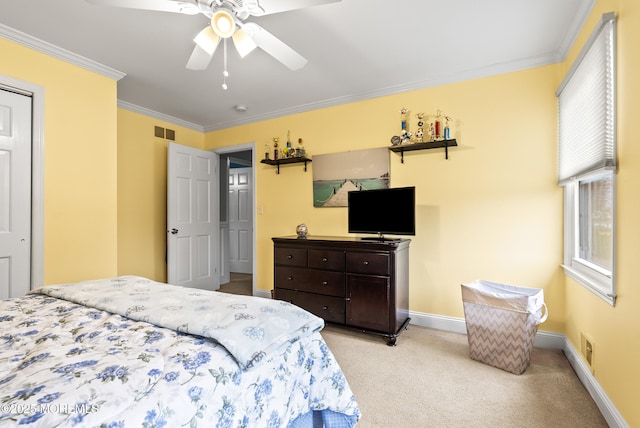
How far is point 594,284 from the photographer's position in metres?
1.91

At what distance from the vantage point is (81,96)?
105 inches

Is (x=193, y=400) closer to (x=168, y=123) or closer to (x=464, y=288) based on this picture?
(x=464, y=288)

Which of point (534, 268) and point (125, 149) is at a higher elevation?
point (125, 149)

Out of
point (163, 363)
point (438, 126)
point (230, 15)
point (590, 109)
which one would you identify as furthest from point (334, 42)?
point (163, 363)

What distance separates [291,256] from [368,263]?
2.70ft

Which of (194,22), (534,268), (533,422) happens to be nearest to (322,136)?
(194,22)

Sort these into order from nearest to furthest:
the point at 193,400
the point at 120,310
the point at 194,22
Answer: the point at 193,400, the point at 120,310, the point at 194,22

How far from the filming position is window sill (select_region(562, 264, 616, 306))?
1.66 meters

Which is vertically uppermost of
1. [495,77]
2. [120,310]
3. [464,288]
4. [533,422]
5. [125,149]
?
[495,77]

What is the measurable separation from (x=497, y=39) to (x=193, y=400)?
294 cm

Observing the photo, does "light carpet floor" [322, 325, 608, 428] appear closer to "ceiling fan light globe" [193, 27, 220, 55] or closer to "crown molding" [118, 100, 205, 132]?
Result: "ceiling fan light globe" [193, 27, 220, 55]

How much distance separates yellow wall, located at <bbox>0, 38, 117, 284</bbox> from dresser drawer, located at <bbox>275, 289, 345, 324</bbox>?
168 centimetres

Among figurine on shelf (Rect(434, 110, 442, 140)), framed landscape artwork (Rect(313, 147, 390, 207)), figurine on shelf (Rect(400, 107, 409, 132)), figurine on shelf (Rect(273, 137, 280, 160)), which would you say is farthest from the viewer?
figurine on shelf (Rect(273, 137, 280, 160))

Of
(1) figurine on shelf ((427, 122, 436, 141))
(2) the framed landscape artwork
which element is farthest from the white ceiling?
(2) the framed landscape artwork
